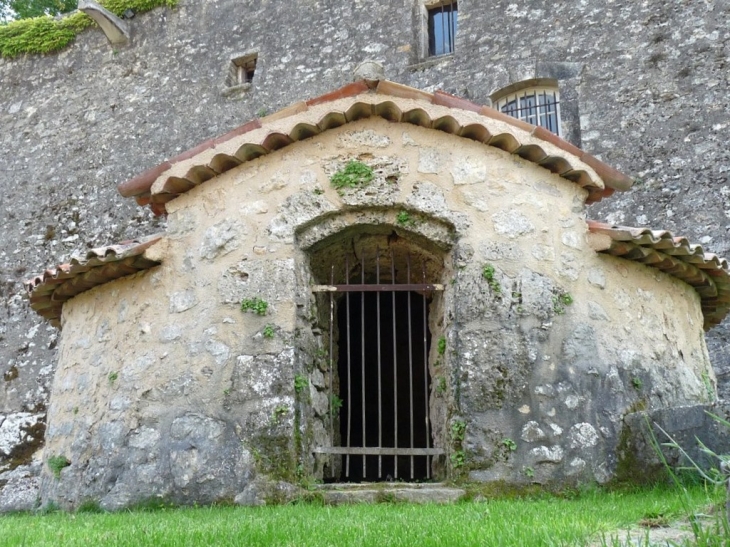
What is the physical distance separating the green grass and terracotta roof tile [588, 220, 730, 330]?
175 cm

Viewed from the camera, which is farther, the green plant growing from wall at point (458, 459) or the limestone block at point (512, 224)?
the limestone block at point (512, 224)

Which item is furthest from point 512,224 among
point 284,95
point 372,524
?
point 284,95

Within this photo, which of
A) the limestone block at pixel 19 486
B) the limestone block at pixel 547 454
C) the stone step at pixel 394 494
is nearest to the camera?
the stone step at pixel 394 494

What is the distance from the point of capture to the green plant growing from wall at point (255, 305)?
5707 mm

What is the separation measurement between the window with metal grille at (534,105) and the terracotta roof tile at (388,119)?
5.30m

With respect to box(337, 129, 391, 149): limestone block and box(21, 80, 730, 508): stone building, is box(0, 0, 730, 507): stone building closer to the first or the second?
box(21, 80, 730, 508): stone building

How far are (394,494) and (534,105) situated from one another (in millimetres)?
7741

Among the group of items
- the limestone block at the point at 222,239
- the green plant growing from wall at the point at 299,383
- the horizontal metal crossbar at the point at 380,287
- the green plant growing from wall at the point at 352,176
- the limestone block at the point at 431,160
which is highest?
the limestone block at the point at 431,160

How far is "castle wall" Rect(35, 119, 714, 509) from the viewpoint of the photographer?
17.8 feet

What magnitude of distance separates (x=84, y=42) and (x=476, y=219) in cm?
1165

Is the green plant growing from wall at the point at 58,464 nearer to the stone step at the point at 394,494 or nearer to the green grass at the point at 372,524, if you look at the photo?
the green grass at the point at 372,524

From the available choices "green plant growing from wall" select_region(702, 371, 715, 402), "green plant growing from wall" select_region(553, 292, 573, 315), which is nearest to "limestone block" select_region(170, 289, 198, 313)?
"green plant growing from wall" select_region(553, 292, 573, 315)

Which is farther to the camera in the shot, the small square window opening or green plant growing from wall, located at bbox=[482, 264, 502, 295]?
the small square window opening

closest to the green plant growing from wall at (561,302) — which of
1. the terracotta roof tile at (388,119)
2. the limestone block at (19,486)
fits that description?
the terracotta roof tile at (388,119)
